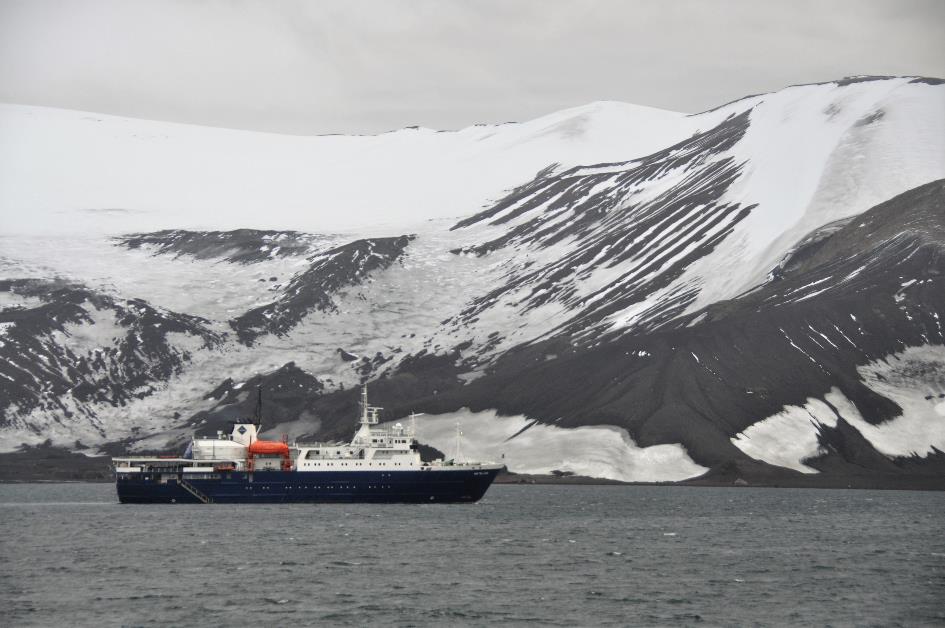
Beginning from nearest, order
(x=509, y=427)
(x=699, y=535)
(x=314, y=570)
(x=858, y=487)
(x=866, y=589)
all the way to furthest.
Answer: (x=866, y=589) < (x=314, y=570) < (x=699, y=535) < (x=858, y=487) < (x=509, y=427)

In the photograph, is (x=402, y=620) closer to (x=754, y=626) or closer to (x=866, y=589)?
(x=754, y=626)

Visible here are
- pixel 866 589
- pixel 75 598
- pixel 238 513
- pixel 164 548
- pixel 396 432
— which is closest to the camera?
pixel 75 598

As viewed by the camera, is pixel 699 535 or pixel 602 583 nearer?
pixel 602 583

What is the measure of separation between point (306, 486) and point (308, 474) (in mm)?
1182

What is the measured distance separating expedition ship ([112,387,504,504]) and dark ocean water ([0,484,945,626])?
2.60 metres

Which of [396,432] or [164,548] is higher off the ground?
[396,432]

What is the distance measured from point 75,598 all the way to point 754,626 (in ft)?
101

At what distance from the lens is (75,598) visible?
6600 centimetres

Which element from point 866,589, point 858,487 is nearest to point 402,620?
point 866,589

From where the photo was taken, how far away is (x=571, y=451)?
183m

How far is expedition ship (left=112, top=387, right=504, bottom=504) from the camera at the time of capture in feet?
409

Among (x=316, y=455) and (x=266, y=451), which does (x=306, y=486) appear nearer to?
(x=316, y=455)

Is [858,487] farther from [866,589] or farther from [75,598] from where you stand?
[75,598]

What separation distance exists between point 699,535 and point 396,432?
114ft
